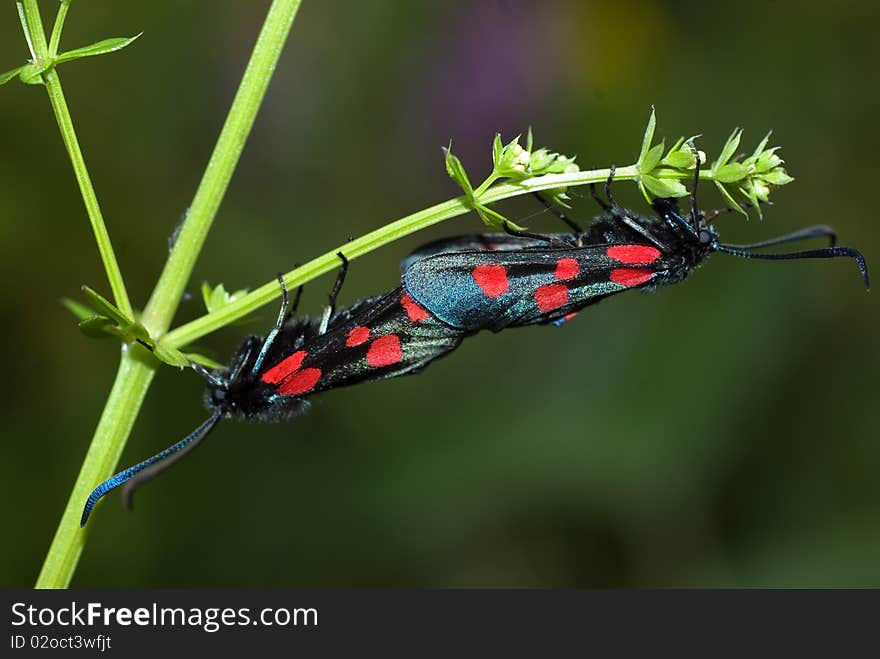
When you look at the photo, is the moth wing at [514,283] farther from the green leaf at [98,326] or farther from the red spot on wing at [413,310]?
the green leaf at [98,326]

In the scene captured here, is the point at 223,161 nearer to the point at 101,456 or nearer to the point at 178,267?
the point at 178,267

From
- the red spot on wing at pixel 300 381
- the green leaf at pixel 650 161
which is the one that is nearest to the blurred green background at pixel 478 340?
the red spot on wing at pixel 300 381

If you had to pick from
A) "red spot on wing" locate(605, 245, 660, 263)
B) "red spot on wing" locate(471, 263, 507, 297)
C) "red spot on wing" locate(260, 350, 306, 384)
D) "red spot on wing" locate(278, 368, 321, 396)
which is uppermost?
"red spot on wing" locate(605, 245, 660, 263)

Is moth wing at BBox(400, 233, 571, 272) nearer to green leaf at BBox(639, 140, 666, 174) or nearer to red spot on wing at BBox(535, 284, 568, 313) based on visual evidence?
red spot on wing at BBox(535, 284, 568, 313)

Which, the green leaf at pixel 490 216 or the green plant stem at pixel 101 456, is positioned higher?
the green leaf at pixel 490 216

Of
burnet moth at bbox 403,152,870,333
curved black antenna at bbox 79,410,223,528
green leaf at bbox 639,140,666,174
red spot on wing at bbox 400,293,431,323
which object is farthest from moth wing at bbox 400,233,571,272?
curved black antenna at bbox 79,410,223,528

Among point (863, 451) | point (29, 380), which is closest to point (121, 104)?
point (29, 380)
